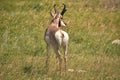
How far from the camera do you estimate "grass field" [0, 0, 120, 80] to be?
11.9 meters

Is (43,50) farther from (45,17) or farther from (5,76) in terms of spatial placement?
(45,17)

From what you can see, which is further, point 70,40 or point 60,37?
point 70,40

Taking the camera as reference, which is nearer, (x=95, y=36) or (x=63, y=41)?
(x=63, y=41)

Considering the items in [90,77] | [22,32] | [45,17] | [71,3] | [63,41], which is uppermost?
[71,3]

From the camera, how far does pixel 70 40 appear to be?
59.4ft

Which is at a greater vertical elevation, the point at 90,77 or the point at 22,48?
the point at 22,48

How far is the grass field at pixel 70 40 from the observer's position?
39.2ft

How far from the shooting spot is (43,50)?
14922mm

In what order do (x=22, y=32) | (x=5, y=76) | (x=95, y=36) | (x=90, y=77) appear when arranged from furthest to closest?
(x=95, y=36)
(x=22, y=32)
(x=90, y=77)
(x=5, y=76)

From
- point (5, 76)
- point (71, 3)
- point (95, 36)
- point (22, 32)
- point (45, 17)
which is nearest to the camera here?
point (5, 76)

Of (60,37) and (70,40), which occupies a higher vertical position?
(70,40)

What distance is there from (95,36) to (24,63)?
24.3 feet

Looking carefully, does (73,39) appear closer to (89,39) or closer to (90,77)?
(89,39)

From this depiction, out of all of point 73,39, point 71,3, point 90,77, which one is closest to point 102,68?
point 90,77
